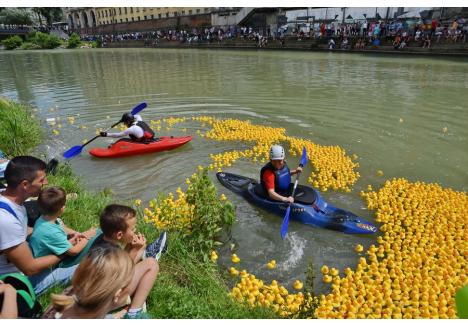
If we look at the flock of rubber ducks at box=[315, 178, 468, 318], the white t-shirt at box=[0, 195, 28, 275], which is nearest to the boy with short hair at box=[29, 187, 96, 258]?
the white t-shirt at box=[0, 195, 28, 275]

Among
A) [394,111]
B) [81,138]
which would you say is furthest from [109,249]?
[394,111]

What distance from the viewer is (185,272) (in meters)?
4.12

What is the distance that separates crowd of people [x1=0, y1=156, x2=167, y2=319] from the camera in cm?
260

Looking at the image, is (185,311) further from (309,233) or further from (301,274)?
(309,233)

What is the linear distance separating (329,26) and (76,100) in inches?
1044

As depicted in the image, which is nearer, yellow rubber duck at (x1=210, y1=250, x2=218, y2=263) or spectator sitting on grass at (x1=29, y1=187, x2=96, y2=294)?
spectator sitting on grass at (x1=29, y1=187, x2=96, y2=294)

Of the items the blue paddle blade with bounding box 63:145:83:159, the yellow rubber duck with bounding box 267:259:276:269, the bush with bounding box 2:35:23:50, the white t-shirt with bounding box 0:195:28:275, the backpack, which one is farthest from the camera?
the bush with bounding box 2:35:23:50

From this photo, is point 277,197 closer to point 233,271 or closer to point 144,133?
point 233,271

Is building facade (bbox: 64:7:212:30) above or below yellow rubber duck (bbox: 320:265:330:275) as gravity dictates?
above

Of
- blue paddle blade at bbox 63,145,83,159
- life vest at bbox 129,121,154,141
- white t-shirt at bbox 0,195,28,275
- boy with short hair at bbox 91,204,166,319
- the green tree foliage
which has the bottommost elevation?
blue paddle blade at bbox 63,145,83,159

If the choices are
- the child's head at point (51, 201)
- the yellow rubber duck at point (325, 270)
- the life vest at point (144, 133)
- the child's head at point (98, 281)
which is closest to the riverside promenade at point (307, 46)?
the life vest at point (144, 133)

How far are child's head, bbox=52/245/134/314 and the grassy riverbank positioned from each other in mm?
1211

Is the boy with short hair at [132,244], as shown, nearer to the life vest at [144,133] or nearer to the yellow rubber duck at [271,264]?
the yellow rubber duck at [271,264]

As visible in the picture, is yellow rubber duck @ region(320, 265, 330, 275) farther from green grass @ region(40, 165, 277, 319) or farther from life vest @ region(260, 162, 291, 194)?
life vest @ region(260, 162, 291, 194)
